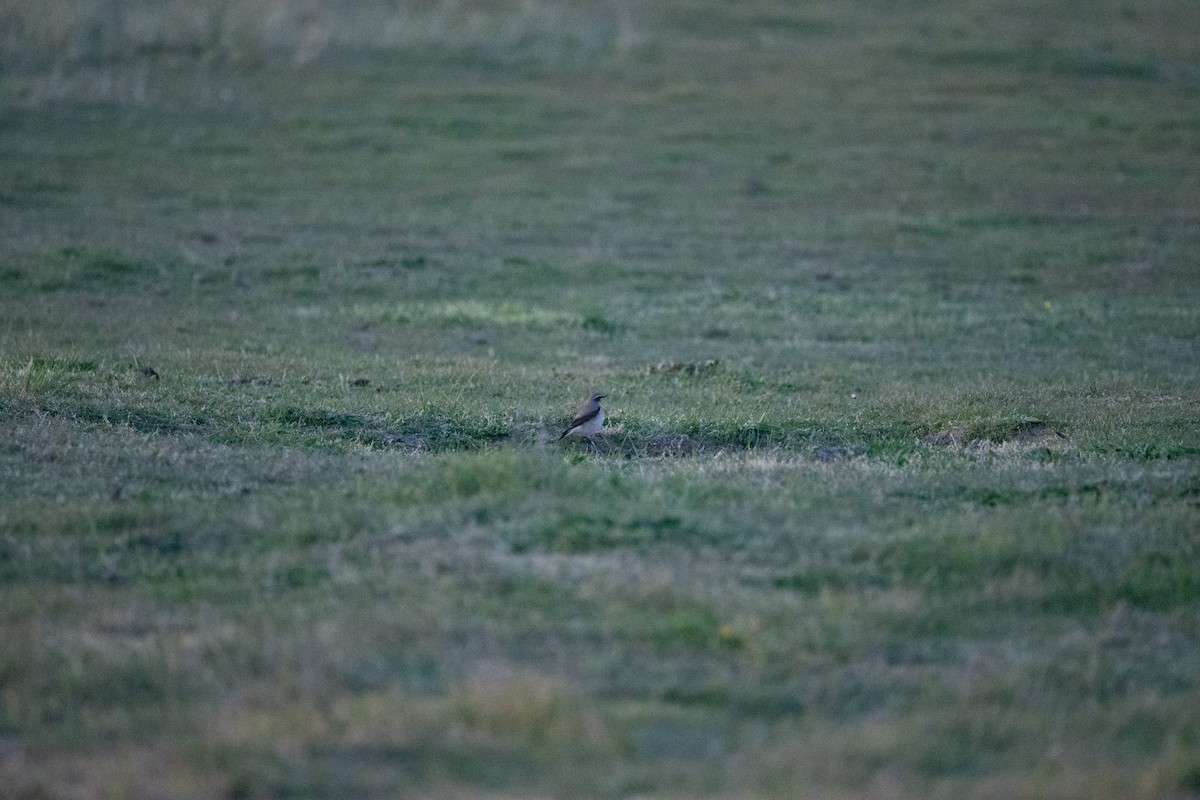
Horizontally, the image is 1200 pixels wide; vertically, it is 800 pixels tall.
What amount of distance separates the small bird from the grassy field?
0.33 metres

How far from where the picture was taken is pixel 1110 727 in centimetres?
606

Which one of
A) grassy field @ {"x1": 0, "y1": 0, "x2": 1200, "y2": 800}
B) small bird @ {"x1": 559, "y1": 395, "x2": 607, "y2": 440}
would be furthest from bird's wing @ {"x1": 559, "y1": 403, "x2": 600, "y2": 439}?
grassy field @ {"x1": 0, "y1": 0, "x2": 1200, "y2": 800}

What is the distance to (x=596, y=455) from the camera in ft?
37.8

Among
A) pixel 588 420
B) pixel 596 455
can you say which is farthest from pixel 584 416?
pixel 596 455

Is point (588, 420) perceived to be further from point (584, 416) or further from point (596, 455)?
point (596, 455)

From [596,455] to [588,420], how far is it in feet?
1.19

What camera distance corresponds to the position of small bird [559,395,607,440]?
11656 millimetres

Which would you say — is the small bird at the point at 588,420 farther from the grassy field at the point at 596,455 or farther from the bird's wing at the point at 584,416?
the grassy field at the point at 596,455

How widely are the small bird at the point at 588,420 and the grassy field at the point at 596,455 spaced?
330 millimetres

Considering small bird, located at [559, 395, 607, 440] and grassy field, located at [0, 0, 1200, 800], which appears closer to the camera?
grassy field, located at [0, 0, 1200, 800]

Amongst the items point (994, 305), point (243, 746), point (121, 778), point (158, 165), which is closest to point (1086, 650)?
point (243, 746)

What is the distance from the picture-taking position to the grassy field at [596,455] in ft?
19.6

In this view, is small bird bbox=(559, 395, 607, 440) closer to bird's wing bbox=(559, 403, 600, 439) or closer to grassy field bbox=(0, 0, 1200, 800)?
bird's wing bbox=(559, 403, 600, 439)

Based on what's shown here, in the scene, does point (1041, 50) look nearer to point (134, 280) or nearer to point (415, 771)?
point (134, 280)
